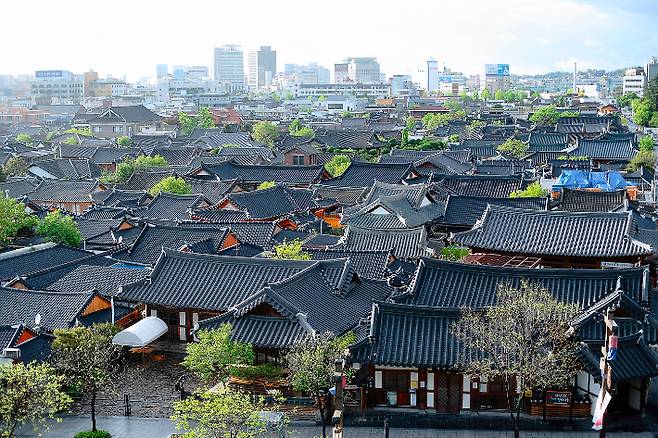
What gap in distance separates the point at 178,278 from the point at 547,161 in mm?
60920

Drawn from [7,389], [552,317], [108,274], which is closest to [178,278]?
[108,274]

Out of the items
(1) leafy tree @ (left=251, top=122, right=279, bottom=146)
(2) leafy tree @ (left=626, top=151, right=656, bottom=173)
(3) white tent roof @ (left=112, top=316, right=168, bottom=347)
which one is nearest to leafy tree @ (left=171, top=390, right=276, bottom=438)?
(3) white tent roof @ (left=112, top=316, right=168, bottom=347)

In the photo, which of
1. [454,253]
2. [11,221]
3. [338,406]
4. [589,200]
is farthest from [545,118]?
[338,406]

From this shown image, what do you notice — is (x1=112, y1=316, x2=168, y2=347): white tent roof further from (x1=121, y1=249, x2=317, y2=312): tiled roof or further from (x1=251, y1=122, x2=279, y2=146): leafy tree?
(x1=251, y1=122, x2=279, y2=146): leafy tree

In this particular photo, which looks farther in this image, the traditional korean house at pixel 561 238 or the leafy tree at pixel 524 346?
the traditional korean house at pixel 561 238

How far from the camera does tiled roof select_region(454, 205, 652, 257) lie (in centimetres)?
3469

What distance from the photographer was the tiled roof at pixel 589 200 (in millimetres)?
47938

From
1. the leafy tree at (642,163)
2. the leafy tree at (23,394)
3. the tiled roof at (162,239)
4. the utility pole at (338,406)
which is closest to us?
the utility pole at (338,406)

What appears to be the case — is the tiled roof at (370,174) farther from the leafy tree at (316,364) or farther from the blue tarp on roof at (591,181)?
the leafy tree at (316,364)

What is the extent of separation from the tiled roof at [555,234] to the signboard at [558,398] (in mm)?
11223

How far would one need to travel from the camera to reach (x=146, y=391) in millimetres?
28312

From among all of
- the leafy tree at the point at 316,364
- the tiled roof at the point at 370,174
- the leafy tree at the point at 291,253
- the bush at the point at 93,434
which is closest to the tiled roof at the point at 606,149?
the tiled roof at the point at 370,174

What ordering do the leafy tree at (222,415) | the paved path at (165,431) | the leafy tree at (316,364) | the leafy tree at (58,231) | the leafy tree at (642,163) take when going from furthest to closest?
the leafy tree at (642,163) → the leafy tree at (58,231) → the paved path at (165,431) → the leafy tree at (316,364) → the leafy tree at (222,415)

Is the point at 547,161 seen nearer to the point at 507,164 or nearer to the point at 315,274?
the point at 507,164
